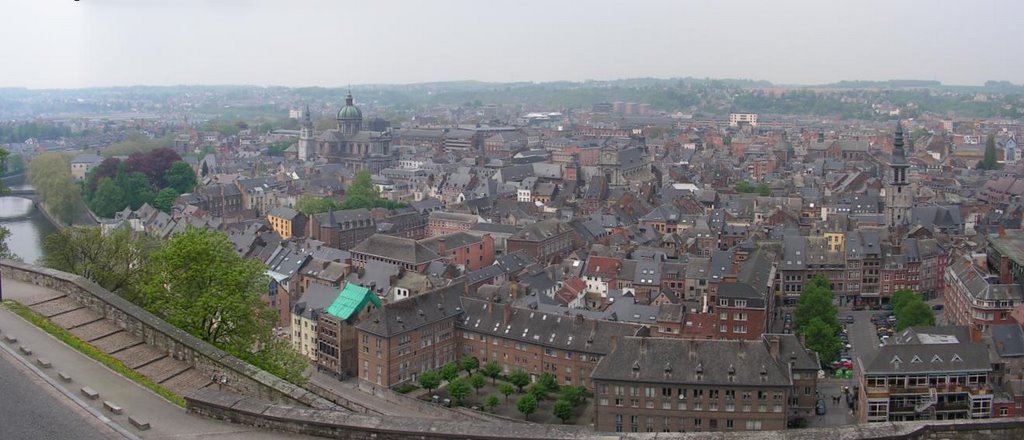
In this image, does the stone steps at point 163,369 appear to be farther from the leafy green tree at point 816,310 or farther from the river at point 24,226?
the river at point 24,226

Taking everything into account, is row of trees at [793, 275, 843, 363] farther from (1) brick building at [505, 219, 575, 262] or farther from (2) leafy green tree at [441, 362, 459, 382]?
(1) brick building at [505, 219, 575, 262]

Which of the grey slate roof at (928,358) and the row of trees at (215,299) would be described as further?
the grey slate roof at (928,358)

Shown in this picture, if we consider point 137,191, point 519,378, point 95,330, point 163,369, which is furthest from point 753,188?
point 163,369

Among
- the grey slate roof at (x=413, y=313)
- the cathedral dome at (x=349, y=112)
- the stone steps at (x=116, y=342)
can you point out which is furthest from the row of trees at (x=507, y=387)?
the cathedral dome at (x=349, y=112)

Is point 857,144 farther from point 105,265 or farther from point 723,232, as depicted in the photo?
point 105,265

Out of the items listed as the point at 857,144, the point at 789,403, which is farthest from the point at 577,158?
the point at 789,403

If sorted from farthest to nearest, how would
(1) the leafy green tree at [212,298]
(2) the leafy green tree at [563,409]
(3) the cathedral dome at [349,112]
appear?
(3) the cathedral dome at [349,112] < (2) the leafy green tree at [563,409] < (1) the leafy green tree at [212,298]

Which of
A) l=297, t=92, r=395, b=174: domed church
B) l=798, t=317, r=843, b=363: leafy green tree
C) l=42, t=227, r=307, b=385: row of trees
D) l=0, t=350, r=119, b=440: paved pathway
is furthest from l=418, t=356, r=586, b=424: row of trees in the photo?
l=297, t=92, r=395, b=174: domed church
